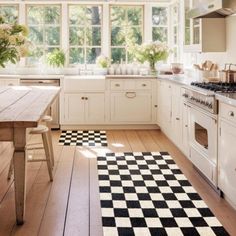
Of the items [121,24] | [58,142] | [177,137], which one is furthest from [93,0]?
[177,137]

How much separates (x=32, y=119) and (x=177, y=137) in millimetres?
2771

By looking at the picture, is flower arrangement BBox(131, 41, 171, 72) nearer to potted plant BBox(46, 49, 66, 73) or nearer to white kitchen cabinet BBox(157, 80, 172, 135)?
white kitchen cabinet BBox(157, 80, 172, 135)

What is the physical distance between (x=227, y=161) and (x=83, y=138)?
3.07 meters

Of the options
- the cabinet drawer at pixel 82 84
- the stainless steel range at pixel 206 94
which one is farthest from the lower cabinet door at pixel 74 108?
the stainless steel range at pixel 206 94

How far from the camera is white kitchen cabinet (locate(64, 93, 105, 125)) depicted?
6391 millimetres

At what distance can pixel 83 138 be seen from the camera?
5895 mm

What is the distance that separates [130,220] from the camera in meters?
2.90

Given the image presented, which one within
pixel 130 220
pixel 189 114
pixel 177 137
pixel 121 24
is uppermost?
pixel 121 24

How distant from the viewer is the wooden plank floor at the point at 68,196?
2.80m

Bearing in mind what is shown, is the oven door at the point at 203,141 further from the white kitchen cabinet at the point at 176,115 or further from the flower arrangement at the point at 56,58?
the flower arrangement at the point at 56,58

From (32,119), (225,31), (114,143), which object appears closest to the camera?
(32,119)

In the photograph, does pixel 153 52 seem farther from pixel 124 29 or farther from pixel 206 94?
pixel 206 94

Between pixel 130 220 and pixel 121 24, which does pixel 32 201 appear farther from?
pixel 121 24

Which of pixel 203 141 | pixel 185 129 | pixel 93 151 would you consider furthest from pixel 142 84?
pixel 203 141
